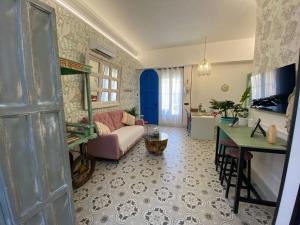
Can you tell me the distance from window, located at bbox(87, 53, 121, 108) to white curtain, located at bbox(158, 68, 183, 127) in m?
2.24

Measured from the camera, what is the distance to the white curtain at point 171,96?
19.1ft

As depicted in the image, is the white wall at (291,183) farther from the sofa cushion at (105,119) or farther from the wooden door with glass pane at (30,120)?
the sofa cushion at (105,119)

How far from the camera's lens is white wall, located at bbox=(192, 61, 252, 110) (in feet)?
17.1

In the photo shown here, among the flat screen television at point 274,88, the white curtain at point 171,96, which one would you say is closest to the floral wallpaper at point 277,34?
the flat screen television at point 274,88

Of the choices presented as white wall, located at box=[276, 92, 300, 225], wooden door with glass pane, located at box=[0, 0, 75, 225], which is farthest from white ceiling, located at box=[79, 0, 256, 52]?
white wall, located at box=[276, 92, 300, 225]

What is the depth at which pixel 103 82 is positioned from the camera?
3.61m

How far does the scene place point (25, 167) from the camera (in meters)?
0.85

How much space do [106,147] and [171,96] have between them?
12.8ft

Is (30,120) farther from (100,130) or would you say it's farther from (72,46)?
(72,46)

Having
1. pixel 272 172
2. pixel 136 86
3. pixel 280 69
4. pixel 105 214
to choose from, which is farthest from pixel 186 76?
pixel 105 214

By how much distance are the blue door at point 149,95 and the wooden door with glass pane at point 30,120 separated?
5.20 meters

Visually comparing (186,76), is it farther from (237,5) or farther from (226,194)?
(226,194)

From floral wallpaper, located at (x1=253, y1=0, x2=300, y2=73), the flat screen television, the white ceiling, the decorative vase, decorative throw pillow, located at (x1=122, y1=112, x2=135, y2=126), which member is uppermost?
the white ceiling

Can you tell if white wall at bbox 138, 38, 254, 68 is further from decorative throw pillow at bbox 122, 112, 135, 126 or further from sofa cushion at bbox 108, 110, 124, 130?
sofa cushion at bbox 108, 110, 124, 130
